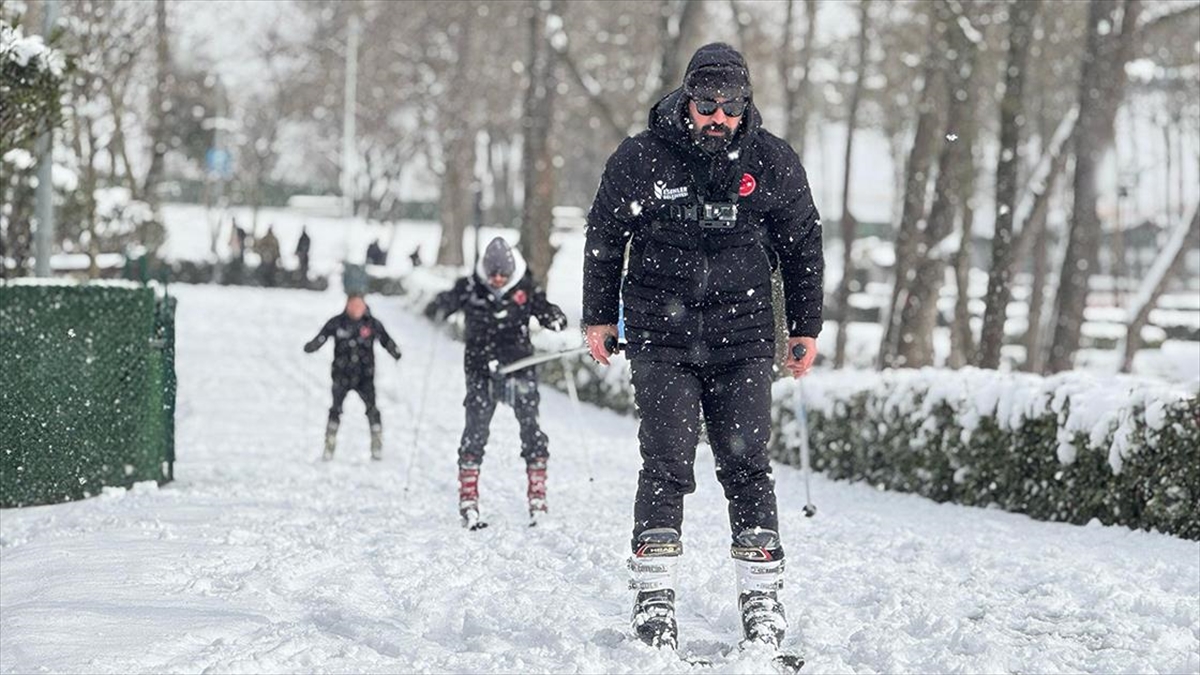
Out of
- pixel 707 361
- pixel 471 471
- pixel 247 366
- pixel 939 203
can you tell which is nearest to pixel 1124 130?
pixel 939 203

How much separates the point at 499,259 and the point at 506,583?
296 centimetres

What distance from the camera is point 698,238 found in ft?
16.1

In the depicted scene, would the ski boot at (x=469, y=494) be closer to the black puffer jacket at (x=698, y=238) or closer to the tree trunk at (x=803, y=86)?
the black puffer jacket at (x=698, y=238)

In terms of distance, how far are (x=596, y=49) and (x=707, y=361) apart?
140ft

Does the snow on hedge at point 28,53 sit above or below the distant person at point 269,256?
above

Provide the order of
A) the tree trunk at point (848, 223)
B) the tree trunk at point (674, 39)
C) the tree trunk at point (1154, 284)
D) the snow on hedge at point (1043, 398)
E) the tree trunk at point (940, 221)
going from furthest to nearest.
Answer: the tree trunk at point (848, 223), the tree trunk at point (674, 39), the tree trunk at point (1154, 284), the tree trunk at point (940, 221), the snow on hedge at point (1043, 398)

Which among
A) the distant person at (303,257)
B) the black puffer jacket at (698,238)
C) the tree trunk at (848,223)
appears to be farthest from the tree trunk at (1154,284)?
the distant person at (303,257)

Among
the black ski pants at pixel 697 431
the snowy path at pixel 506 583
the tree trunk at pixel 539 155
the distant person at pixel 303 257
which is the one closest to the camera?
the black ski pants at pixel 697 431

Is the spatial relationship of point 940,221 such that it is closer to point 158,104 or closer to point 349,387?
point 349,387

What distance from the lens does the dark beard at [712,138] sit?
4.86 meters

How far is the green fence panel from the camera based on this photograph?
348 inches

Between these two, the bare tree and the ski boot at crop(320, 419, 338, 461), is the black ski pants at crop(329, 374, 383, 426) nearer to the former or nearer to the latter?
the ski boot at crop(320, 419, 338, 461)

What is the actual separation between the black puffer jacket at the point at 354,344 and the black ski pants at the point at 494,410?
3717mm

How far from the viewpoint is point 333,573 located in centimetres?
667
